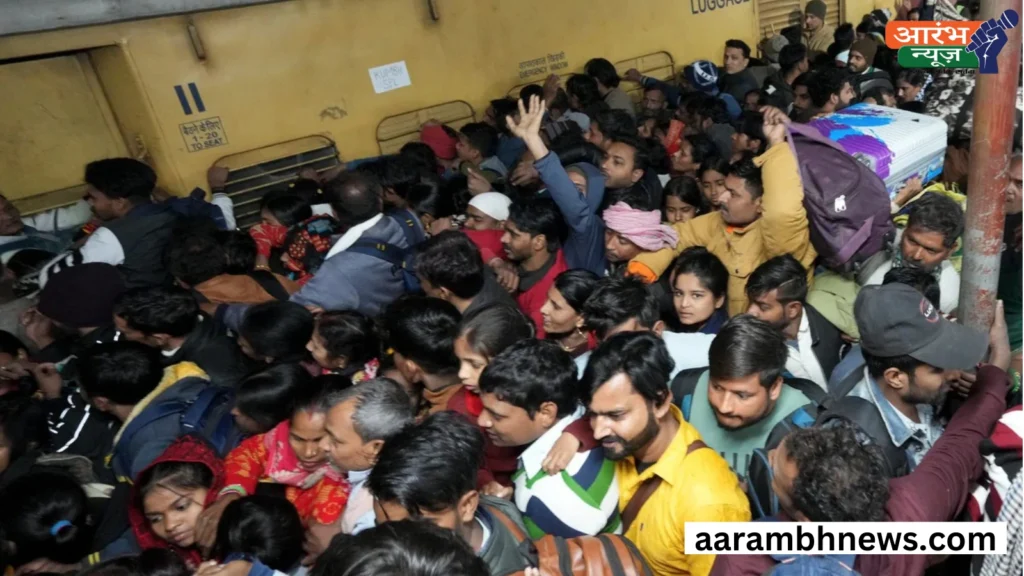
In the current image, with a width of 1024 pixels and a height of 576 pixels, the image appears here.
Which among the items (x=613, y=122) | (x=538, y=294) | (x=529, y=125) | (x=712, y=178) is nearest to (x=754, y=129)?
(x=712, y=178)

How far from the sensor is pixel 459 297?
2.92 metres

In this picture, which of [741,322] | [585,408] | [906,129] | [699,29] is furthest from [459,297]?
[699,29]

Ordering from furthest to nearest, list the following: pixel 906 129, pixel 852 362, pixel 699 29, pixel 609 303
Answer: pixel 699 29, pixel 906 129, pixel 609 303, pixel 852 362

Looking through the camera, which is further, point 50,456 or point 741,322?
point 50,456

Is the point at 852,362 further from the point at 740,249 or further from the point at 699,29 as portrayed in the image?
the point at 699,29

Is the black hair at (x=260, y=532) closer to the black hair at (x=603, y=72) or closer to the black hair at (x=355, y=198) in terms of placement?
the black hair at (x=355, y=198)

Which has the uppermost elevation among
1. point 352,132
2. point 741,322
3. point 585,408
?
point 352,132

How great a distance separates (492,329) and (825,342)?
1.40 m

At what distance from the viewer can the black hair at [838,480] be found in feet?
4.61

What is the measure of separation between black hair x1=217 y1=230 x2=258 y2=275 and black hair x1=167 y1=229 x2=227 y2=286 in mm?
95

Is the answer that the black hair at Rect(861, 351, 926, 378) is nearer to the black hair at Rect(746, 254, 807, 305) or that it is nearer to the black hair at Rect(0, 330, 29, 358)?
the black hair at Rect(746, 254, 807, 305)

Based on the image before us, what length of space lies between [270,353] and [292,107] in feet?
9.33

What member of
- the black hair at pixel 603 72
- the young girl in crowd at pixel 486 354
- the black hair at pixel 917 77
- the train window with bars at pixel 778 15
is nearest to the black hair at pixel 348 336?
the young girl in crowd at pixel 486 354

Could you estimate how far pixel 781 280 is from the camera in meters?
2.50
